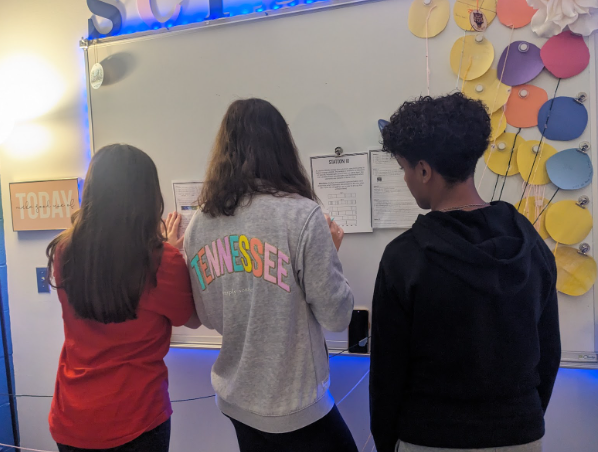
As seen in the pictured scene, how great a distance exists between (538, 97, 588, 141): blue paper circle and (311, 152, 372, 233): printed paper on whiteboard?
60cm

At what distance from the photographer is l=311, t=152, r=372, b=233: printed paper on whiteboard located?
1513mm

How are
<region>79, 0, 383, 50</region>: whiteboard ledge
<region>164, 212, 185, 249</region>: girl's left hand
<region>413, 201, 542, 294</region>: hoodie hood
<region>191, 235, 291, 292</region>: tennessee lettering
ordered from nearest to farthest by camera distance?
<region>413, 201, 542, 294</region>: hoodie hood
<region>191, 235, 291, 292</region>: tennessee lettering
<region>79, 0, 383, 50</region>: whiteboard ledge
<region>164, 212, 185, 249</region>: girl's left hand

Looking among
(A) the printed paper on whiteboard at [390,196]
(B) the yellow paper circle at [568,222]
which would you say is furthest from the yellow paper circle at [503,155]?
(A) the printed paper on whiteboard at [390,196]

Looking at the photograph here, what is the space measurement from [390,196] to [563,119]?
61cm

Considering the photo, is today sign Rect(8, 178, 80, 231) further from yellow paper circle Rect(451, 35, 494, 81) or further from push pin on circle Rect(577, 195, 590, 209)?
push pin on circle Rect(577, 195, 590, 209)

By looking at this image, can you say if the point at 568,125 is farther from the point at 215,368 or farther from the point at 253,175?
the point at 215,368

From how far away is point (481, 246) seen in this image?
0.73m

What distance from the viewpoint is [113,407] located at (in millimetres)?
995

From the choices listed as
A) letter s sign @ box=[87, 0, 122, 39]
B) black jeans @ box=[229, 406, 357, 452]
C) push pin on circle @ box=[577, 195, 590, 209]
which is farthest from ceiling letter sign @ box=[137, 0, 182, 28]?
push pin on circle @ box=[577, 195, 590, 209]

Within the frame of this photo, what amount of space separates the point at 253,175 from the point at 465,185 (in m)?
0.46

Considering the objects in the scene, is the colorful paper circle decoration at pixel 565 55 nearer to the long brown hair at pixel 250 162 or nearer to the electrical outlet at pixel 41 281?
the long brown hair at pixel 250 162

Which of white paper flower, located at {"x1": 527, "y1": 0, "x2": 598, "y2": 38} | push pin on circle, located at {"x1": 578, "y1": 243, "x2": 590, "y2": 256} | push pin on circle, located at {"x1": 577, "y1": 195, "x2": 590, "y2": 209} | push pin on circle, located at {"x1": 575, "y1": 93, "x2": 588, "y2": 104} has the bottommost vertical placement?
push pin on circle, located at {"x1": 578, "y1": 243, "x2": 590, "y2": 256}

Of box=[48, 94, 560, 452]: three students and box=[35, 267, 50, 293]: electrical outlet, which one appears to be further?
box=[35, 267, 50, 293]: electrical outlet

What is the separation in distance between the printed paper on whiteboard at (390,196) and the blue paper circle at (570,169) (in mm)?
432
